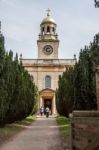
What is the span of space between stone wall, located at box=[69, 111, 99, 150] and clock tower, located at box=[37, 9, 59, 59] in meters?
67.8

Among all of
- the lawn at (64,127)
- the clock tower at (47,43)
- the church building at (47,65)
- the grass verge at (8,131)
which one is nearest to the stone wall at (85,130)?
the grass verge at (8,131)

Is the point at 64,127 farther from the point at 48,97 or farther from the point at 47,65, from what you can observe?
the point at 47,65

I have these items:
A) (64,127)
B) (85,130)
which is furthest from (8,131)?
(85,130)

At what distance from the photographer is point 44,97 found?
244 feet

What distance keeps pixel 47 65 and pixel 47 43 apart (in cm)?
496

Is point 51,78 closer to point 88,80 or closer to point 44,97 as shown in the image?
point 44,97

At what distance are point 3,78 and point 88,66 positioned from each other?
282 inches

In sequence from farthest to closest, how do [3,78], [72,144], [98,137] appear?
[3,78], [72,144], [98,137]

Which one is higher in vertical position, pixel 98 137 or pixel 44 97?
pixel 44 97

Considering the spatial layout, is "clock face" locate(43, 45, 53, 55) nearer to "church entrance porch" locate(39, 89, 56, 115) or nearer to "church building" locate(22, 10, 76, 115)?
"church building" locate(22, 10, 76, 115)

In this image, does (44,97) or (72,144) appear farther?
(44,97)

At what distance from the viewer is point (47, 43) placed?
78.0 m

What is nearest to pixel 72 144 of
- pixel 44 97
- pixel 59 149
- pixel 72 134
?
pixel 72 134

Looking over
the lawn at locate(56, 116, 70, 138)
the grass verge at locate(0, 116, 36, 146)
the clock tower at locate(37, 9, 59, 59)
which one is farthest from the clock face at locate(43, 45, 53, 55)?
the grass verge at locate(0, 116, 36, 146)
